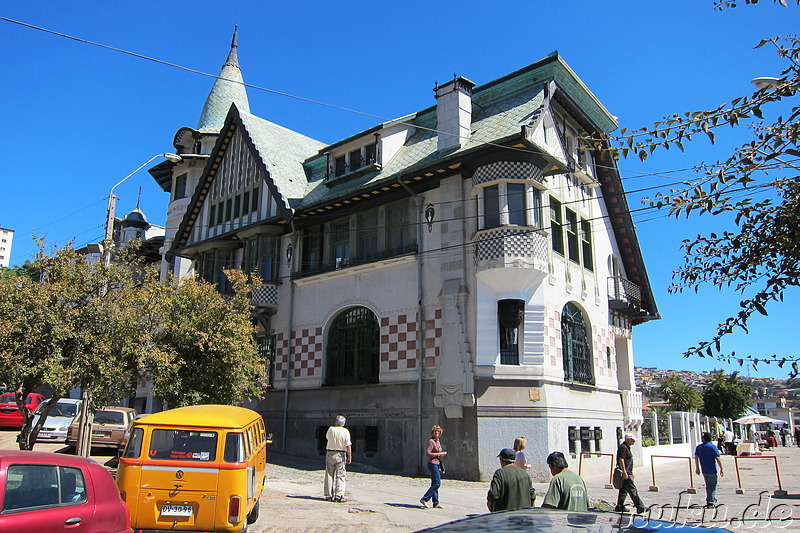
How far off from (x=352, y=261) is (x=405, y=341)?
4.32 metres

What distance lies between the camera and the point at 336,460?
14.4 m

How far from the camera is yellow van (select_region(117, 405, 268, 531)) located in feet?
32.3

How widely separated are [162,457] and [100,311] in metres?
7.60

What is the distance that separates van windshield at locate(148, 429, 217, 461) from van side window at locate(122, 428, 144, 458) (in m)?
0.19

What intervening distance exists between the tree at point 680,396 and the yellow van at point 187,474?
215 ft

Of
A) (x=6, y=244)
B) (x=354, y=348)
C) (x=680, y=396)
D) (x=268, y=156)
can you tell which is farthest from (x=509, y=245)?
(x=6, y=244)

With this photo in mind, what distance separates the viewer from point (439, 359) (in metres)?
20.8

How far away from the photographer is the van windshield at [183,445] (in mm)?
10289

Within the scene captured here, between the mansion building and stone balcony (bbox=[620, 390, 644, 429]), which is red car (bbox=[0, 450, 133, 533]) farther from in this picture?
stone balcony (bbox=[620, 390, 644, 429])

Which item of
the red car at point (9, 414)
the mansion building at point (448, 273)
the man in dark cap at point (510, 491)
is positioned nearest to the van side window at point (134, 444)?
the man in dark cap at point (510, 491)

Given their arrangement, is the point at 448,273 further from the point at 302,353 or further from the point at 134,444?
the point at 134,444

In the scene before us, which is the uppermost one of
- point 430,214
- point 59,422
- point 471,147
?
point 471,147

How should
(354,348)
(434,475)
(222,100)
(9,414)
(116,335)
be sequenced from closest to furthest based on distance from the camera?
1. (434,475)
2. (116,335)
3. (354,348)
4. (9,414)
5. (222,100)

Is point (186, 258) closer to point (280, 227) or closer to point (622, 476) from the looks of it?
point (280, 227)
